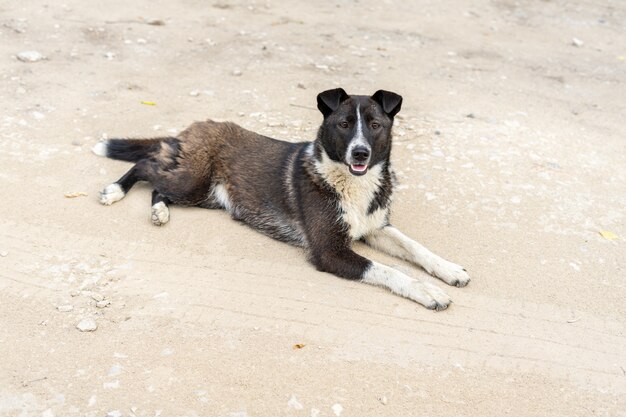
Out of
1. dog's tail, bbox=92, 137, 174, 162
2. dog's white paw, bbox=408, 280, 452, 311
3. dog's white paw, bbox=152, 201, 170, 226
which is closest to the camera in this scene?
dog's white paw, bbox=408, 280, 452, 311

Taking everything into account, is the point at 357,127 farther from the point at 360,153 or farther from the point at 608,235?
the point at 608,235

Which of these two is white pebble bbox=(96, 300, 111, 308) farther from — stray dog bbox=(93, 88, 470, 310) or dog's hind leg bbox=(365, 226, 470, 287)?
dog's hind leg bbox=(365, 226, 470, 287)

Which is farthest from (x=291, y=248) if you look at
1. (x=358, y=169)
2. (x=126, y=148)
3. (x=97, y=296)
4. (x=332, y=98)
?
(x=126, y=148)

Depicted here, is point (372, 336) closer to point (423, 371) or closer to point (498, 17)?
point (423, 371)

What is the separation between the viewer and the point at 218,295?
4.12 meters

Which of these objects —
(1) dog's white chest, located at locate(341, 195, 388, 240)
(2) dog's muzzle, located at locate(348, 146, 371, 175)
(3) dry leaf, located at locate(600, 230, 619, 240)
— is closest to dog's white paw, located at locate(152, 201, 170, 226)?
(1) dog's white chest, located at locate(341, 195, 388, 240)

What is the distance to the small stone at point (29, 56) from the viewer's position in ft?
24.3

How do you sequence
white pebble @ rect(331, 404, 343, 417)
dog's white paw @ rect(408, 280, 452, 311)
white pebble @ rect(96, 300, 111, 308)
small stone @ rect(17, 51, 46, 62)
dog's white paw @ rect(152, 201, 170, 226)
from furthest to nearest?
small stone @ rect(17, 51, 46, 62), dog's white paw @ rect(152, 201, 170, 226), dog's white paw @ rect(408, 280, 452, 311), white pebble @ rect(96, 300, 111, 308), white pebble @ rect(331, 404, 343, 417)

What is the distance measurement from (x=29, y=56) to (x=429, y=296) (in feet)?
18.8

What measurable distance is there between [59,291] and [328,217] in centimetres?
189

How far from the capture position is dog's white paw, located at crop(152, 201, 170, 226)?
193 inches

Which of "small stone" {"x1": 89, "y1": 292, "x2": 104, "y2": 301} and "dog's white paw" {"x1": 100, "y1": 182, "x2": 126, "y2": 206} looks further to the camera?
"dog's white paw" {"x1": 100, "y1": 182, "x2": 126, "y2": 206}

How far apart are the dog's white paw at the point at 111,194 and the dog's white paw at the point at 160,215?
38cm

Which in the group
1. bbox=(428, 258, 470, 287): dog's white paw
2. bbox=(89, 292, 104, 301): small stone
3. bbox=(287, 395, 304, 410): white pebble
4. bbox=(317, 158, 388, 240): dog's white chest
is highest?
bbox=(317, 158, 388, 240): dog's white chest
